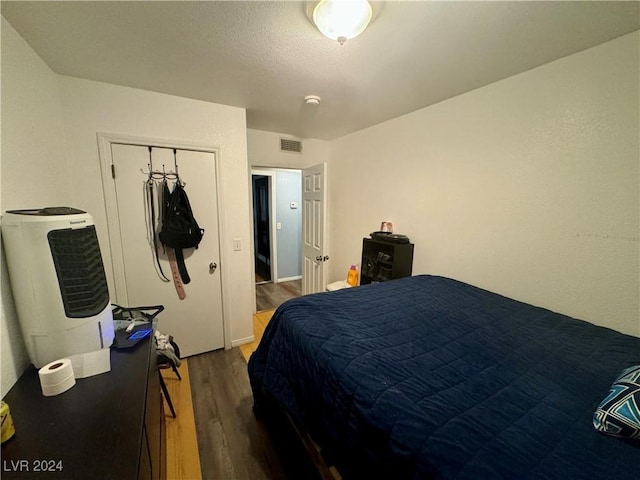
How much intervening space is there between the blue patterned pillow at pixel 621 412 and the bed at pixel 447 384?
2 cm

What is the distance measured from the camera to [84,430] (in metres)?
0.77

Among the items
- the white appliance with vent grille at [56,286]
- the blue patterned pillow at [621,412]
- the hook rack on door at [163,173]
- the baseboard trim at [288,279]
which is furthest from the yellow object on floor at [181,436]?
the baseboard trim at [288,279]

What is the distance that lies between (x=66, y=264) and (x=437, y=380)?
1508mm

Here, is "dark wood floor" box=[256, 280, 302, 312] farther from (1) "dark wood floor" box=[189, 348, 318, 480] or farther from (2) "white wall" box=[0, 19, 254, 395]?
(1) "dark wood floor" box=[189, 348, 318, 480]

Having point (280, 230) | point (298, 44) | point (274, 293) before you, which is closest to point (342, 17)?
point (298, 44)

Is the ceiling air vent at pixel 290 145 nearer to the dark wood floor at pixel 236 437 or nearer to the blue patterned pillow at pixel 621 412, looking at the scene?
the dark wood floor at pixel 236 437

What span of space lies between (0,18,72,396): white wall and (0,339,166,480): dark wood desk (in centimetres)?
18

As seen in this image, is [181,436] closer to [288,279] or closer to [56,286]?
[56,286]

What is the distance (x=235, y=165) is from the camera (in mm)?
2285

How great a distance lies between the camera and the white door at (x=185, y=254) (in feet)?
6.36

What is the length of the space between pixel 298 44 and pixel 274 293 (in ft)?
11.0

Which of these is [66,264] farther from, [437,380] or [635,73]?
[635,73]

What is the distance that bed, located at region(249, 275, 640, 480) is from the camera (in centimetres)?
66

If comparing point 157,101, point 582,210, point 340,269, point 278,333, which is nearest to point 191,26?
point 157,101
